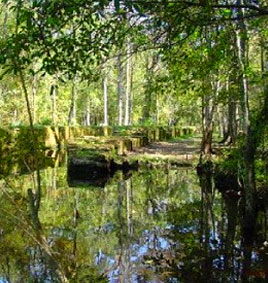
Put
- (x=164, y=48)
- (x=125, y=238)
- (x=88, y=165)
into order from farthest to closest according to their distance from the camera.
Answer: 1. (x=88, y=165)
2. (x=125, y=238)
3. (x=164, y=48)

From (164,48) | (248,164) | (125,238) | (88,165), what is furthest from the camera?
(88,165)

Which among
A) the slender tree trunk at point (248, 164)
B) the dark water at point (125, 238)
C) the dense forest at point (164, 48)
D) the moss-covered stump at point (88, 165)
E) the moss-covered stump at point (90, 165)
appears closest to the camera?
the dense forest at point (164, 48)

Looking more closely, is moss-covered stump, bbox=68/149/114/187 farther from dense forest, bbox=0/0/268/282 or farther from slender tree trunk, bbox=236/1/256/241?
slender tree trunk, bbox=236/1/256/241

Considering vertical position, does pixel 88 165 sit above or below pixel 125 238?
above

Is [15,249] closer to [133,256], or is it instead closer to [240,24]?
[133,256]

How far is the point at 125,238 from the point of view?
29.8ft

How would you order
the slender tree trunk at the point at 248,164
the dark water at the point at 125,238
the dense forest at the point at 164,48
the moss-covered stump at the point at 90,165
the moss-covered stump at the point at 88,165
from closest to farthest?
the dense forest at the point at 164,48, the dark water at the point at 125,238, the slender tree trunk at the point at 248,164, the moss-covered stump at the point at 90,165, the moss-covered stump at the point at 88,165

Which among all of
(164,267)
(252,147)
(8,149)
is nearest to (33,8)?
(164,267)

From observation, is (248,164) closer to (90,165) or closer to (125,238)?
(125,238)

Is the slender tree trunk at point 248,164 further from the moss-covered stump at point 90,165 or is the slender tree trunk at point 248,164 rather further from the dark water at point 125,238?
the moss-covered stump at point 90,165

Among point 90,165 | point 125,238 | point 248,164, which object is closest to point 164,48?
point 248,164

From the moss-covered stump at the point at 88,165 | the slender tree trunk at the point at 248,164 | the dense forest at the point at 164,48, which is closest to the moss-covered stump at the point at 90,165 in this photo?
the moss-covered stump at the point at 88,165

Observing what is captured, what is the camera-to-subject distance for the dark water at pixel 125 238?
691 centimetres

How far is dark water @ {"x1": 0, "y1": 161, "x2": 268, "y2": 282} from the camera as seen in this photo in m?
6.91
